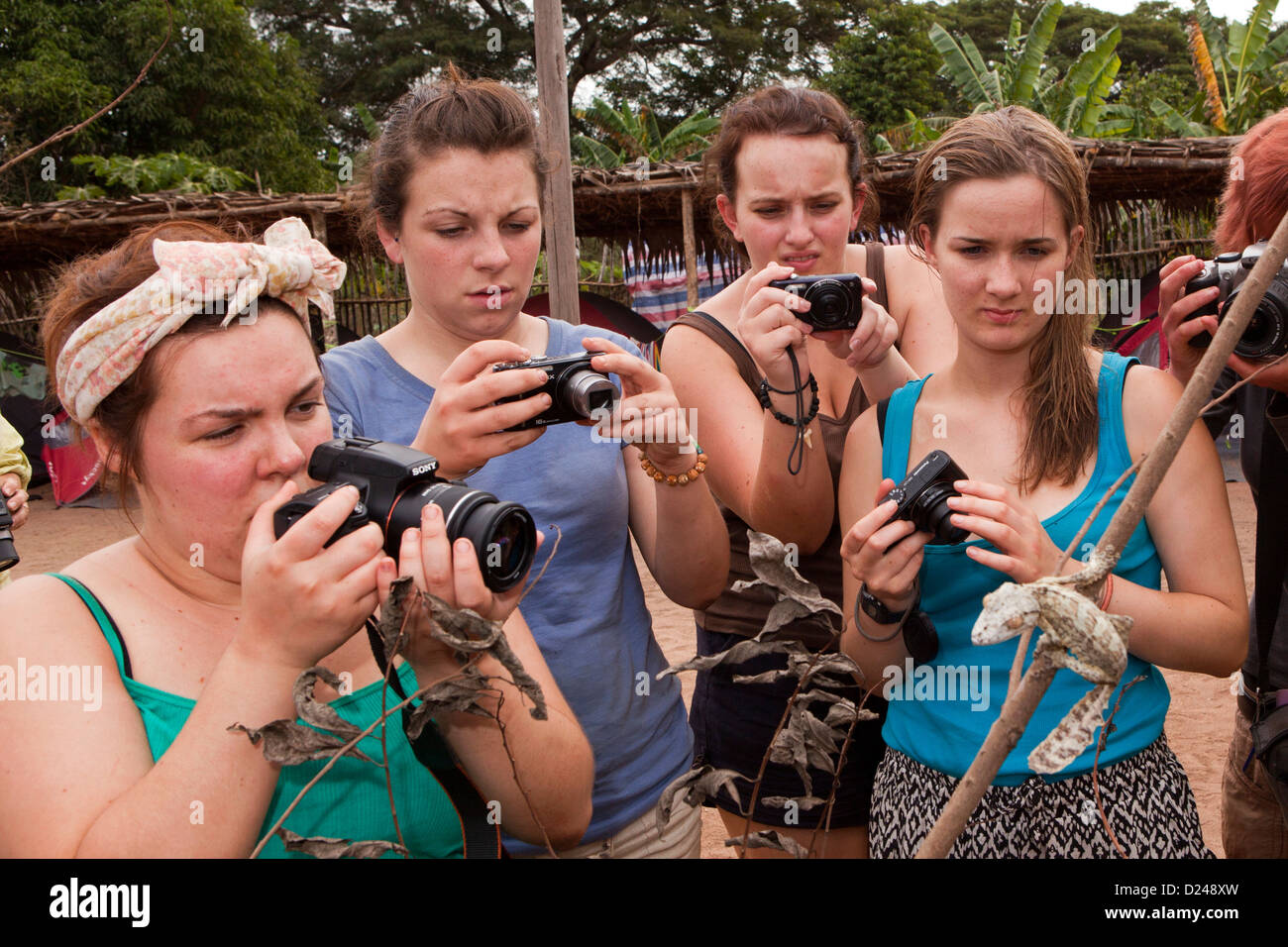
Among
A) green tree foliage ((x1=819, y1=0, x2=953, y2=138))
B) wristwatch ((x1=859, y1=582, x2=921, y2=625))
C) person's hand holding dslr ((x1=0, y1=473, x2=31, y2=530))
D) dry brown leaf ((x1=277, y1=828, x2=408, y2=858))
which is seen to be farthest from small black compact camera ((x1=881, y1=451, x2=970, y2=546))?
green tree foliage ((x1=819, y1=0, x2=953, y2=138))

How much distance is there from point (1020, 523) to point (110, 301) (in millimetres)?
1190

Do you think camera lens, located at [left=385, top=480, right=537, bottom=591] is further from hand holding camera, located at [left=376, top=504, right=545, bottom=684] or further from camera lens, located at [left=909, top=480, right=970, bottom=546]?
camera lens, located at [left=909, top=480, right=970, bottom=546]

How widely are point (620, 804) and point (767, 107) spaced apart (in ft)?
4.64

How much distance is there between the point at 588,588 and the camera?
1703mm

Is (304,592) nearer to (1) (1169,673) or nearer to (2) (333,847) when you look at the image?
(2) (333,847)

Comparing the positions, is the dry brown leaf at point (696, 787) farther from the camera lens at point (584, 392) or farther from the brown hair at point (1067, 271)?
the brown hair at point (1067, 271)

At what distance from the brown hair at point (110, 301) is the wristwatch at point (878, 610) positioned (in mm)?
917

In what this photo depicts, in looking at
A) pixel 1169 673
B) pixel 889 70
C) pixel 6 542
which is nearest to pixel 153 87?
pixel 889 70

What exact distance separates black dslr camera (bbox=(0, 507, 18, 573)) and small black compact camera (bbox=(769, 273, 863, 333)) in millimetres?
2161

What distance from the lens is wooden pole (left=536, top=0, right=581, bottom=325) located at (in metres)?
4.82

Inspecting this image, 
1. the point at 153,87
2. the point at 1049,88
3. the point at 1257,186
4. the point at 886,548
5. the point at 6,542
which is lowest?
the point at 6,542

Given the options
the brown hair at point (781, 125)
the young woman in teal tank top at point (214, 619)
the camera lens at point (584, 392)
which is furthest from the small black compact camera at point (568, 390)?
the brown hair at point (781, 125)

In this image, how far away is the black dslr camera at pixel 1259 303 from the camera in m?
1.51
